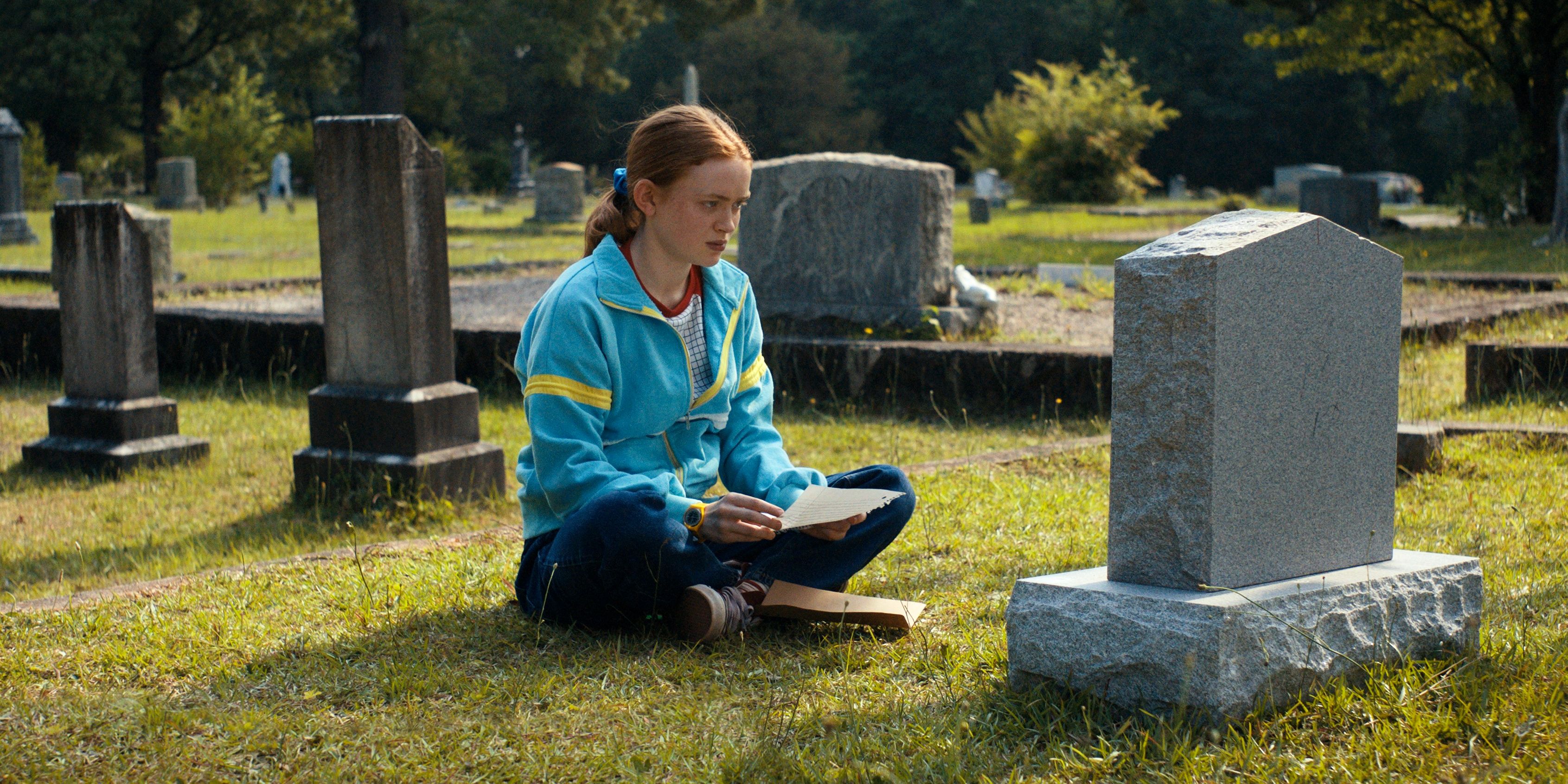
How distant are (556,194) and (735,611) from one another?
2118 centimetres

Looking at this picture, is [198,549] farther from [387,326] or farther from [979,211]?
[979,211]

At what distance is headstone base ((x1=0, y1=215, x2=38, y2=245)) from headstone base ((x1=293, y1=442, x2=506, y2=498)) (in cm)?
1519

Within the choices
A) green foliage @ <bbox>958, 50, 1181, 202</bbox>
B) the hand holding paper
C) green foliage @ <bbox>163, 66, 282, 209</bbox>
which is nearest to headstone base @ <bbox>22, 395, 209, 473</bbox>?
the hand holding paper

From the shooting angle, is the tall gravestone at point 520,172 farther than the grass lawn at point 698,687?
Yes

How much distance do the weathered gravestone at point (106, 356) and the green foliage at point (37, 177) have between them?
25.2m

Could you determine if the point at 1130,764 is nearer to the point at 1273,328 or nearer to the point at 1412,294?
the point at 1273,328

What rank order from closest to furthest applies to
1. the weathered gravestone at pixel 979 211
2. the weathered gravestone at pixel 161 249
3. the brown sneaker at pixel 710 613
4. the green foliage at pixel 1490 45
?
the brown sneaker at pixel 710 613
the weathered gravestone at pixel 161 249
the green foliage at pixel 1490 45
the weathered gravestone at pixel 979 211

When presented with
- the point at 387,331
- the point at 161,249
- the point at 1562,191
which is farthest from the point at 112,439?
the point at 1562,191

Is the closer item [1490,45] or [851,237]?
[851,237]

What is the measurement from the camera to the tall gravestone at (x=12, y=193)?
18.4 meters

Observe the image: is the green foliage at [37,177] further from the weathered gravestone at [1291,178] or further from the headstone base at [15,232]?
the weathered gravestone at [1291,178]

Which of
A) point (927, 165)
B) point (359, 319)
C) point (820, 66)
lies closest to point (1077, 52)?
point (820, 66)

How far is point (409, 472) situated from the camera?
5.21 m

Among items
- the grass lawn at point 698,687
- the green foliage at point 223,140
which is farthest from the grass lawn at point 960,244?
the grass lawn at point 698,687
